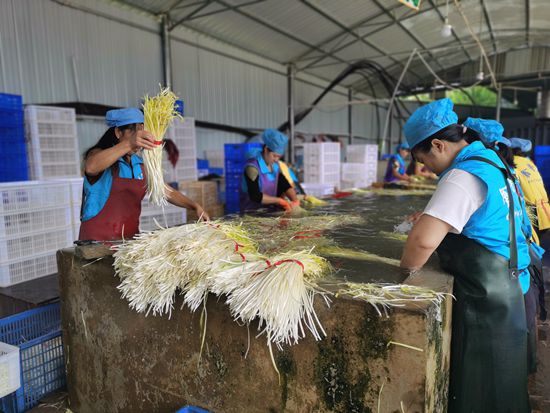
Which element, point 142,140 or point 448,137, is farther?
point 142,140

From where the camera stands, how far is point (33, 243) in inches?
154

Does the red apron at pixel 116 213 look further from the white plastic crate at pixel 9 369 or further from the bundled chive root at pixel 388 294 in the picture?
the bundled chive root at pixel 388 294

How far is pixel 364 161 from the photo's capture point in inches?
394

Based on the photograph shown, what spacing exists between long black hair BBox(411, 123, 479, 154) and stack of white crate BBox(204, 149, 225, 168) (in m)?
8.21

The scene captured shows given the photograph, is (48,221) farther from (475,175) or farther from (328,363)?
(475,175)

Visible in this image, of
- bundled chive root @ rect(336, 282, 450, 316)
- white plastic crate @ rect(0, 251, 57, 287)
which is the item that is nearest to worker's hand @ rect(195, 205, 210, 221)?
bundled chive root @ rect(336, 282, 450, 316)

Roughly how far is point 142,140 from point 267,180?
6.94ft

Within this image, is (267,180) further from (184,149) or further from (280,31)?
(280,31)

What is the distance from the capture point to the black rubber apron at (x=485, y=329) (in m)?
1.56

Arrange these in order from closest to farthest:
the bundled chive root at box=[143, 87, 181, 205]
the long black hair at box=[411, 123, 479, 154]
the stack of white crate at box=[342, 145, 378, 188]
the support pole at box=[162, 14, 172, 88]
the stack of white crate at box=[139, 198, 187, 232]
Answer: the long black hair at box=[411, 123, 479, 154] → the bundled chive root at box=[143, 87, 181, 205] → the stack of white crate at box=[139, 198, 187, 232] → the support pole at box=[162, 14, 172, 88] → the stack of white crate at box=[342, 145, 378, 188]

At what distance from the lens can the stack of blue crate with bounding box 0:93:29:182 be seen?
520 centimetres

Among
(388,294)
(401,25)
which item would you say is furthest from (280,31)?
(388,294)

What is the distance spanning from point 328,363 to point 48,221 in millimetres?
3628

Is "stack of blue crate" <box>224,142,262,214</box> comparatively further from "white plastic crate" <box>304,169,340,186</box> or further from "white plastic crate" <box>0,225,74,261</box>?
"white plastic crate" <box>0,225,74,261</box>
